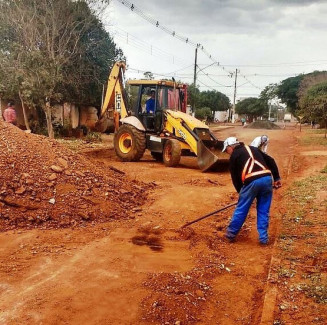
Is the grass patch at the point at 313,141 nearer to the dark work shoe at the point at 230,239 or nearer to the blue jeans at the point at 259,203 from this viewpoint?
the blue jeans at the point at 259,203

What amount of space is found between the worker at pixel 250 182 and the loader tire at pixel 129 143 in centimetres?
725

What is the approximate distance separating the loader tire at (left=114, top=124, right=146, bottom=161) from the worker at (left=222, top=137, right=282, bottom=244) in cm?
725

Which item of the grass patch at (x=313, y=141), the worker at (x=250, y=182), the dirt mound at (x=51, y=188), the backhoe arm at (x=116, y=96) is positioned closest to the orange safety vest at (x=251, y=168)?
the worker at (x=250, y=182)

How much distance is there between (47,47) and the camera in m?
17.2

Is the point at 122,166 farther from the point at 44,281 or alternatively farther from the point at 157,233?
the point at 44,281

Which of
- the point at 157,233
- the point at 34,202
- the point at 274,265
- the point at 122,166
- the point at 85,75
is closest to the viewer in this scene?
the point at 274,265

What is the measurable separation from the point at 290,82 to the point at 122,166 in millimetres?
44781

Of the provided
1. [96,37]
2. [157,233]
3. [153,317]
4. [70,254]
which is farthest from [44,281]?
Answer: [96,37]

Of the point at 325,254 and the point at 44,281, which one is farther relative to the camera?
the point at 325,254

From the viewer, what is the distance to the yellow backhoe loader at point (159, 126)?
11.1 metres

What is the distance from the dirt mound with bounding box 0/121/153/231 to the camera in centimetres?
603

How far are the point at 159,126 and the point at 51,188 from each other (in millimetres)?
6032

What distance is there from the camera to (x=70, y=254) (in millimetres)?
4809

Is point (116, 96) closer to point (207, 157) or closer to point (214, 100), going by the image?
point (207, 157)
